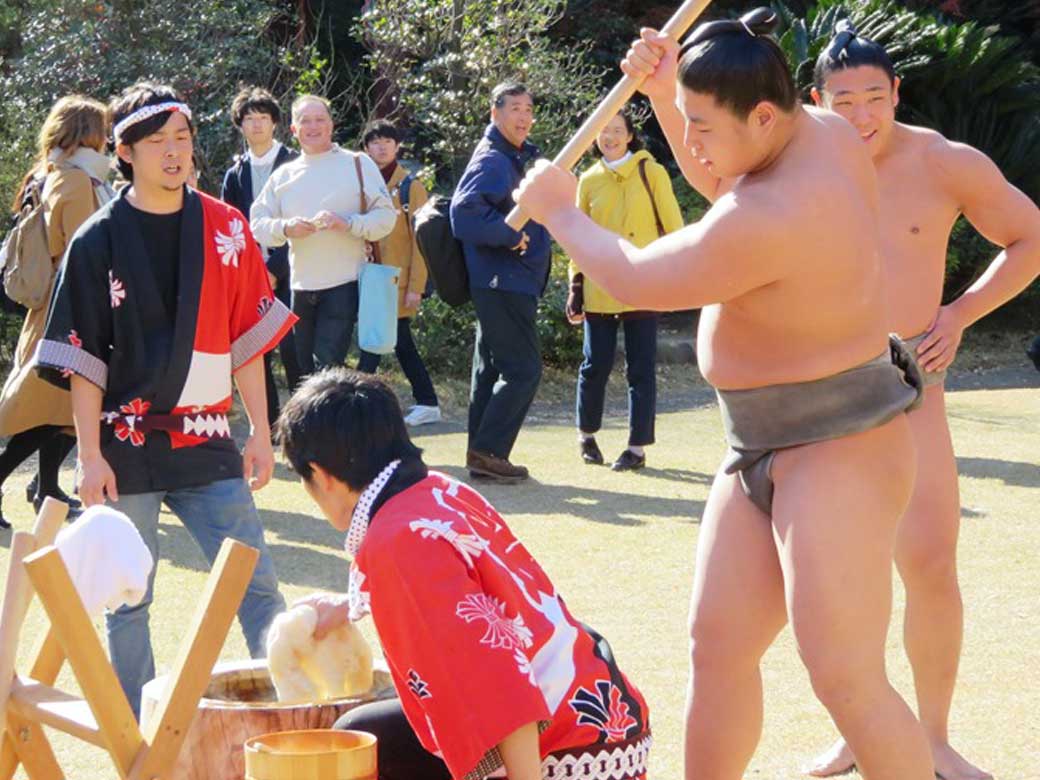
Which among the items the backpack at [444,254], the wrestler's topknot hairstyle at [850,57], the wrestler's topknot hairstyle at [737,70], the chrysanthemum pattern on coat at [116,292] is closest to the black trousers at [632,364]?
the backpack at [444,254]

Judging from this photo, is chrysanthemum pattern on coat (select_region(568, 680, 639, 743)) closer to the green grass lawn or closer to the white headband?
the green grass lawn

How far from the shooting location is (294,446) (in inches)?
122

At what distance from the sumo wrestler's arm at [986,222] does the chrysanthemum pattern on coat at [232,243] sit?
6.05ft

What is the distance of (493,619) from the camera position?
292cm

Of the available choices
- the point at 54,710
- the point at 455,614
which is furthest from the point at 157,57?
the point at 455,614

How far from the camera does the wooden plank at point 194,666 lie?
3029mm

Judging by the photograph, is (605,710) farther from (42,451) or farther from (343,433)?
(42,451)

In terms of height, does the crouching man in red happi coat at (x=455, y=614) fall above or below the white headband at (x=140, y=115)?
below

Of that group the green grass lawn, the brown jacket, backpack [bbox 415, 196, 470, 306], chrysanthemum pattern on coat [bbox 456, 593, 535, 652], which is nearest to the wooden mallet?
chrysanthemum pattern on coat [bbox 456, 593, 535, 652]

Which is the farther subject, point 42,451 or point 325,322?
point 325,322

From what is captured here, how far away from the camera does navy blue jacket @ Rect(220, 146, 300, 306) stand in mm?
9383

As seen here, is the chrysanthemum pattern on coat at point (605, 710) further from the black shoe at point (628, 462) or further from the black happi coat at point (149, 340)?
Answer: the black shoe at point (628, 462)

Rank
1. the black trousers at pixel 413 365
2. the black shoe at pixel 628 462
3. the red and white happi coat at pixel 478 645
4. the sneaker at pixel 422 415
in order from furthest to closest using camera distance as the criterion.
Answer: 1. the sneaker at pixel 422 415
2. the black trousers at pixel 413 365
3. the black shoe at pixel 628 462
4. the red and white happi coat at pixel 478 645

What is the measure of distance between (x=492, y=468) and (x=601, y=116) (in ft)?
16.7
